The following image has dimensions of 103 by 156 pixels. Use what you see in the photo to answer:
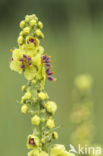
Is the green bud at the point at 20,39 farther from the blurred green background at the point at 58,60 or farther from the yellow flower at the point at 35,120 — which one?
the blurred green background at the point at 58,60

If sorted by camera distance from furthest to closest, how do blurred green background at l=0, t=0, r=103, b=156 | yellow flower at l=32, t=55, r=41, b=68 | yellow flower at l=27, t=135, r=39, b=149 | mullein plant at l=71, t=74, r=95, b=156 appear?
blurred green background at l=0, t=0, r=103, b=156
mullein plant at l=71, t=74, r=95, b=156
yellow flower at l=32, t=55, r=41, b=68
yellow flower at l=27, t=135, r=39, b=149

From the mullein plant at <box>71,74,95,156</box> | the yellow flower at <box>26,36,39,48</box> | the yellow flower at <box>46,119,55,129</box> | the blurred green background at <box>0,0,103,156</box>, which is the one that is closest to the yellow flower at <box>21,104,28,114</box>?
the yellow flower at <box>46,119,55,129</box>

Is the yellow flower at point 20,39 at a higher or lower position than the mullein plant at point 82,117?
lower

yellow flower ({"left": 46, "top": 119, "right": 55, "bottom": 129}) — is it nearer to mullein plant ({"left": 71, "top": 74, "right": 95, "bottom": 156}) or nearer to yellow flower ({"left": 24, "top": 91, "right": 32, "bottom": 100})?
yellow flower ({"left": 24, "top": 91, "right": 32, "bottom": 100})

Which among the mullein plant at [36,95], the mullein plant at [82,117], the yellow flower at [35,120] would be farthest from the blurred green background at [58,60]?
the yellow flower at [35,120]

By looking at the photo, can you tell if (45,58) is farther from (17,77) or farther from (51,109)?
(17,77)

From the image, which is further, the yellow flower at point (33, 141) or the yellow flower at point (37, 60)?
the yellow flower at point (37, 60)

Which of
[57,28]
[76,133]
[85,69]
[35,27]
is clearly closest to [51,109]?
[35,27]
